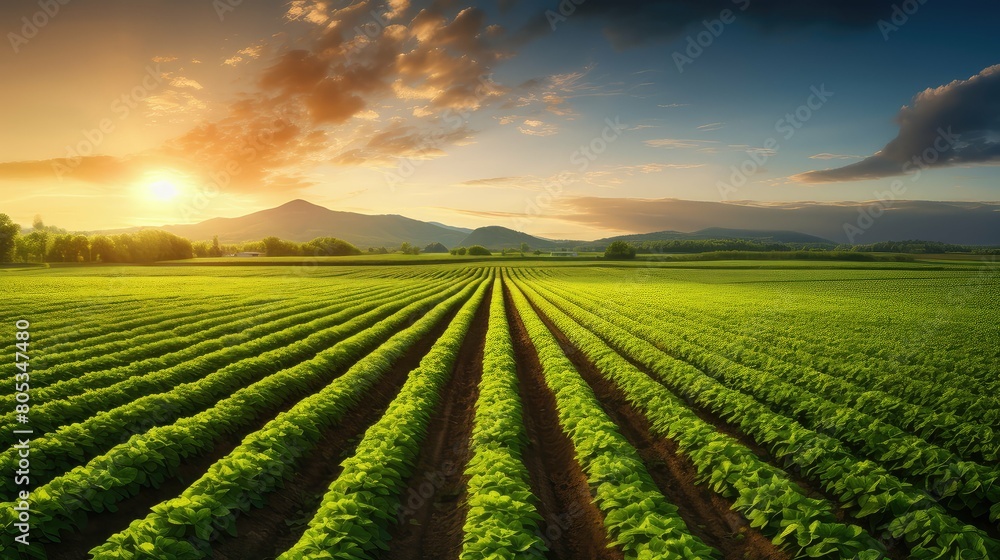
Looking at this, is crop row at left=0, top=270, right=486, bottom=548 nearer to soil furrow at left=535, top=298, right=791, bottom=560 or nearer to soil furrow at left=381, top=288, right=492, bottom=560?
soil furrow at left=381, top=288, right=492, bottom=560

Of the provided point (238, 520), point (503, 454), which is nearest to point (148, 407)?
point (238, 520)

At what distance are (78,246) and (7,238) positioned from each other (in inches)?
645

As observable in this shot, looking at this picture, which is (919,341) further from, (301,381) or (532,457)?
(301,381)

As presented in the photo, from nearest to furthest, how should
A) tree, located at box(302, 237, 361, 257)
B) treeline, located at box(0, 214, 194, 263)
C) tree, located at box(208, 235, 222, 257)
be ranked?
treeline, located at box(0, 214, 194, 263) → tree, located at box(208, 235, 222, 257) → tree, located at box(302, 237, 361, 257)

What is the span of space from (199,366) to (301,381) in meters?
4.26

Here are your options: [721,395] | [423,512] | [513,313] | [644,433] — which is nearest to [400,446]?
[423,512]

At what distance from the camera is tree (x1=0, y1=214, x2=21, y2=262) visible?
11075 centimetres

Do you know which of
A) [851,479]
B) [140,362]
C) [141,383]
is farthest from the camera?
[140,362]

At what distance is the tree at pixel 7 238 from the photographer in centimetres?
11075

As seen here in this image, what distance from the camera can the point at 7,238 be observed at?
111562mm

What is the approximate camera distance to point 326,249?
182 meters

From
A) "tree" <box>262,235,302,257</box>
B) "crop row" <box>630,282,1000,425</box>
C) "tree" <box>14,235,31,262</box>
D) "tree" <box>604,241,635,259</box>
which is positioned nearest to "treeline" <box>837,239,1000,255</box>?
"tree" <box>604,241,635,259</box>

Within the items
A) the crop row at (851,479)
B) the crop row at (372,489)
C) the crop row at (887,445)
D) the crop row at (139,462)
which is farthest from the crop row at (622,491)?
the crop row at (139,462)

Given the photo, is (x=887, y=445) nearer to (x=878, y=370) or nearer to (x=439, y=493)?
(x=878, y=370)
